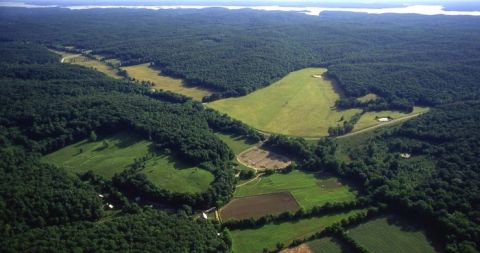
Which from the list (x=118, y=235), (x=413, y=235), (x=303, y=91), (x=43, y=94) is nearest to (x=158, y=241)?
(x=118, y=235)

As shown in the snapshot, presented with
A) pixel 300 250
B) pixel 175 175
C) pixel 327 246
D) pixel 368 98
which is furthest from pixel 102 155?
pixel 368 98

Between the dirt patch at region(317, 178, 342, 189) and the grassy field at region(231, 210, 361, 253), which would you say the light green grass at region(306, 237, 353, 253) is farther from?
the dirt patch at region(317, 178, 342, 189)

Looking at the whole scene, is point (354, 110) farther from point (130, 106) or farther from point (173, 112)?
point (130, 106)

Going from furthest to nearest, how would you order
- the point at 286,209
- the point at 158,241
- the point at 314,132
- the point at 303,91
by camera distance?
the point at 303,91, the point at 314,132, the point at 286,209, the point at 158,241

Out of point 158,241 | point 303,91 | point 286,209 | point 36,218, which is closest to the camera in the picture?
point 158,241

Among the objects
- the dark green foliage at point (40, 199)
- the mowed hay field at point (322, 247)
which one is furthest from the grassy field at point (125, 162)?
the mowed hay field at point (322, 247)

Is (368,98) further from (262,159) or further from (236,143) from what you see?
(262,159)
